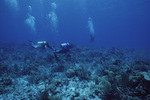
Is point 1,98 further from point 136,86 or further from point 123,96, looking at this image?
point 136,86

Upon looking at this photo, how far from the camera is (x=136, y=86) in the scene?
387 cm

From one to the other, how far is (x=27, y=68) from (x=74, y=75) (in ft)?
12.8

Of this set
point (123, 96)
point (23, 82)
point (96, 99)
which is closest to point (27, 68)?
point (23, 82)

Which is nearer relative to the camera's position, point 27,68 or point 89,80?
point 89,80

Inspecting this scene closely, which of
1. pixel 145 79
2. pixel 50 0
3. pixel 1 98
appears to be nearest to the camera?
pixel 145 79

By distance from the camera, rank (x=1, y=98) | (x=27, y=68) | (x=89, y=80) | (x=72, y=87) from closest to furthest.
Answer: (x=1, y=98) < (x=72, y=87) < (x=89, y=80) < (x=27, y=68)

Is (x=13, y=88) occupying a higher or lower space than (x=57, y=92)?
higher

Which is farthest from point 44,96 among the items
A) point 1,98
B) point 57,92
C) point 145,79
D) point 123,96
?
point 145,79

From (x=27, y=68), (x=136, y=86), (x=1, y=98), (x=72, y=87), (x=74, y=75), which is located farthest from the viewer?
(x=27, y=68)

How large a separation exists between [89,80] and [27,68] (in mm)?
4945

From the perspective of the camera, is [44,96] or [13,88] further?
[13,88]

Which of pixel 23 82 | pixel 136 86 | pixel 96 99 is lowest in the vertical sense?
pixel 96 99

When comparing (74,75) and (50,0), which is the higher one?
(50,0)

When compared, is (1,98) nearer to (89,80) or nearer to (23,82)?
(23,82)
